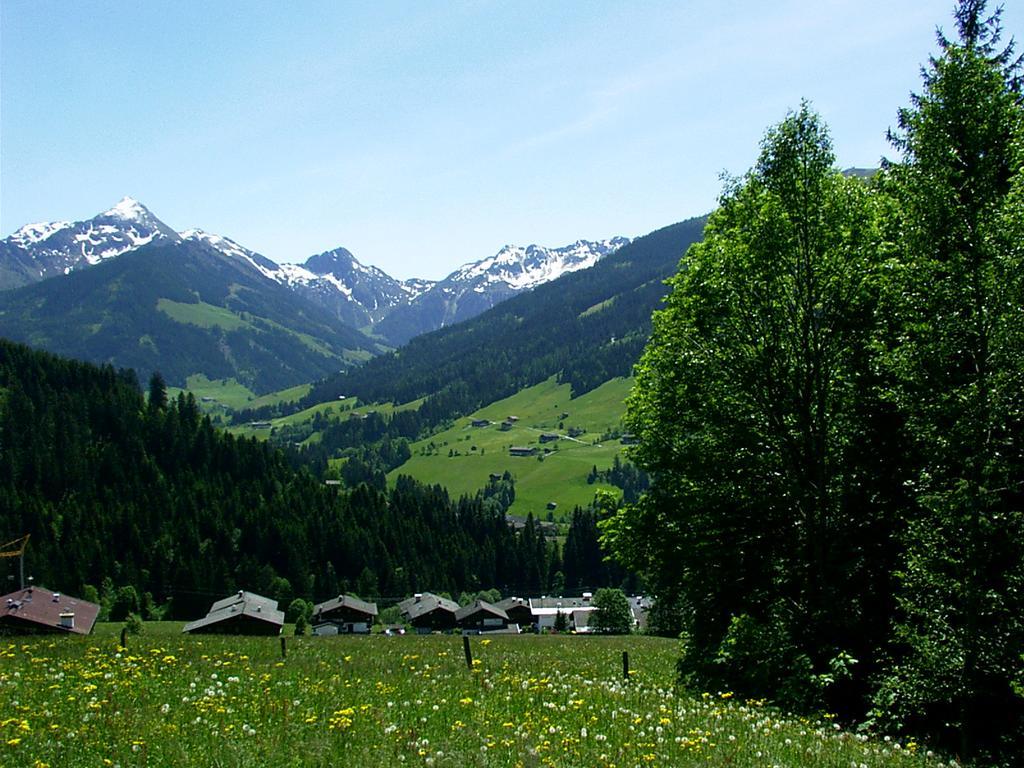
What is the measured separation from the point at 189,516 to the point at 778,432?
134m

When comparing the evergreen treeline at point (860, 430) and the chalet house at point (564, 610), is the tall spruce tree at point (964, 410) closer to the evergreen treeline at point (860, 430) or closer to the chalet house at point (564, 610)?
the evergreen treeline at point (860, 430)

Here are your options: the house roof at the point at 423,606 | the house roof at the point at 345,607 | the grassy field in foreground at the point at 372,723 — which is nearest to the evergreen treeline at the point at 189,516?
the house roof at the point at 345,607

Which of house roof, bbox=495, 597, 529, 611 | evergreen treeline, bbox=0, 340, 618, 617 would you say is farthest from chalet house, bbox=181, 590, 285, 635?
house roof, bbox=495, 597, 529, 611

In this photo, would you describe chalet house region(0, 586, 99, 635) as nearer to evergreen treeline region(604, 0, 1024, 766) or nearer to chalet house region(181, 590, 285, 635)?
chalet house region(181, 590, 285, 635)

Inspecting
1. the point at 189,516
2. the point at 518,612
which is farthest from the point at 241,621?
the point at 189,516

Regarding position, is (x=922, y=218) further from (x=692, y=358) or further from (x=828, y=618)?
(x=828, y=618)

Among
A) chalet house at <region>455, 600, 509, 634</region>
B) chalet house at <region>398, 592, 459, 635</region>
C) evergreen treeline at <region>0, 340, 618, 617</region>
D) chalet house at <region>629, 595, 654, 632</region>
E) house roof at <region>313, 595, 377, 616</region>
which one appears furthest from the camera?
chalet house at <region>629, 595, 654, 632</region>

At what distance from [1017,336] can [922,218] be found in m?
3.26

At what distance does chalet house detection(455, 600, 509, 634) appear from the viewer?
117 meters

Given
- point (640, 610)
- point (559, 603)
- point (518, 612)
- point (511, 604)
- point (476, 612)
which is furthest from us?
point (640, 610)

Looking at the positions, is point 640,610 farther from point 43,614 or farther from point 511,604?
point 43,614

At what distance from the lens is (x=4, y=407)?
15475cm

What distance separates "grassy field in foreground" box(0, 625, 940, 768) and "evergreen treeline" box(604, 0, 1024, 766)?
2873 millimetres

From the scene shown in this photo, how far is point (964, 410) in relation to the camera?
15188 mm
